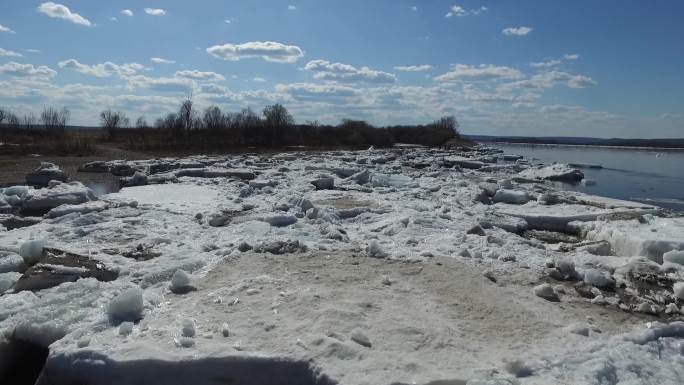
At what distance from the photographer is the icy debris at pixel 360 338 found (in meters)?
3.45

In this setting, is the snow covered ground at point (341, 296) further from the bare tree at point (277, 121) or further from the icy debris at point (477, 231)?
the bare tree at point (277, 121)

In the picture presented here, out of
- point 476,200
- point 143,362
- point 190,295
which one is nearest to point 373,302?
point 190,295

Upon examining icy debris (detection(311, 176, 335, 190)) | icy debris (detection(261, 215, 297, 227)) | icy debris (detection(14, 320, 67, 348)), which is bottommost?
icy debris (detection(14, 320, 67, 348))

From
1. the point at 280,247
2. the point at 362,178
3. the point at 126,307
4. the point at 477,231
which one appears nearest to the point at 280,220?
the point at 280,247

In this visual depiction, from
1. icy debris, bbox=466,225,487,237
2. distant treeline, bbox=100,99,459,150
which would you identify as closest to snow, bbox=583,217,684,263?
icy debris, bbox=466,225,487,237

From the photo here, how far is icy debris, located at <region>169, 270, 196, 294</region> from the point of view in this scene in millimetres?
4613

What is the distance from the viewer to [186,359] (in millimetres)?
3195

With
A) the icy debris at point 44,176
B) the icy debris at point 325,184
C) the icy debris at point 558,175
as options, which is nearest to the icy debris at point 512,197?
the icy debris at point 325,184

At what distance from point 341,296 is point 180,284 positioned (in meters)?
1.59

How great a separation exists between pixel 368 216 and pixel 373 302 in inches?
168

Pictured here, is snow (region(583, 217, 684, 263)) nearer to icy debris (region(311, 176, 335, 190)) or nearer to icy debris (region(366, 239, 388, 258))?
icy debris (region(366, 239, 388, 258))

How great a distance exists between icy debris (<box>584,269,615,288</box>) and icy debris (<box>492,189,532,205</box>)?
610 centimetres

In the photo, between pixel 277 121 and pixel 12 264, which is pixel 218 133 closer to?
pixel 277 121

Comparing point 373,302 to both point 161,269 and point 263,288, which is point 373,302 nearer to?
point 263,288
